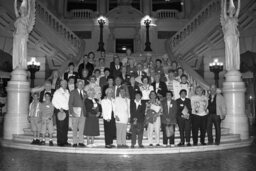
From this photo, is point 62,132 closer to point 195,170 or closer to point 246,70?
point 195,170

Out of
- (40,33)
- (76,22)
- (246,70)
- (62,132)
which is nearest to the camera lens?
(62,132)

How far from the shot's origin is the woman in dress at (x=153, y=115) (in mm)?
8016

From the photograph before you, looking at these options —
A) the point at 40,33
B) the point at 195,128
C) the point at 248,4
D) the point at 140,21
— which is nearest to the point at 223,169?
the point at 195,128

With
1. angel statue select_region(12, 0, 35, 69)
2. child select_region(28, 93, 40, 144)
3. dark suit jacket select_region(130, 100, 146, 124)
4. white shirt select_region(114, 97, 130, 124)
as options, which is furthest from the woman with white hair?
angel statue select_region(12, 0, 35, 69)

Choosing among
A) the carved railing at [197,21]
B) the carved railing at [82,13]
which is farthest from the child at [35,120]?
the carved railing at [82,13]

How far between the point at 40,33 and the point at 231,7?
8.82m

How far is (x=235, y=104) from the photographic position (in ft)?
32.8

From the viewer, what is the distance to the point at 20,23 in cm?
1011

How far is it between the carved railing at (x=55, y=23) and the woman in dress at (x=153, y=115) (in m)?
8.32

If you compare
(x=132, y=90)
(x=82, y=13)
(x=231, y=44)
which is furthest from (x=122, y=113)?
(x=82, y=13)

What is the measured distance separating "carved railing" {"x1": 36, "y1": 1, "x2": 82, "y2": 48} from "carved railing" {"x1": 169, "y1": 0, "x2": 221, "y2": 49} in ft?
18.4

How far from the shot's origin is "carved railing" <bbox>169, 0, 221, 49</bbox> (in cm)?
1502

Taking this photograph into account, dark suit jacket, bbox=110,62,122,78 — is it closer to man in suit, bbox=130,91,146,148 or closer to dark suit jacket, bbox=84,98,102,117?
man in suit, bbox=130,91,146,148

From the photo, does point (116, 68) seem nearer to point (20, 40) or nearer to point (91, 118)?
point (91, 118)
